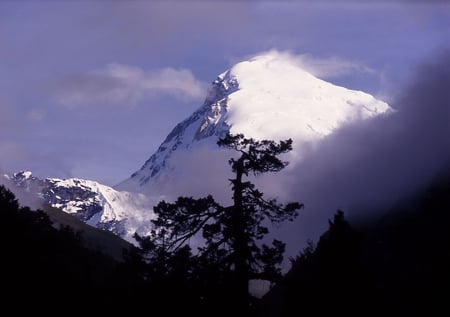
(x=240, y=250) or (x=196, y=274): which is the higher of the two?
(x=240, y=250)

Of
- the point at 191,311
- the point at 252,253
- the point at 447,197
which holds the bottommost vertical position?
the point at 191,311

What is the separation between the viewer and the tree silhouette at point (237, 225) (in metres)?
29.7

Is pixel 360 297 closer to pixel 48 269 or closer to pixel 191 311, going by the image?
pixel 191 311

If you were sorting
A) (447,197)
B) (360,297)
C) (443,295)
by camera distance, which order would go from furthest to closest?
(447,197)
(443,295)
(360,297)

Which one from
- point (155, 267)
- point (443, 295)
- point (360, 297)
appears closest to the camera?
point (360, 297)

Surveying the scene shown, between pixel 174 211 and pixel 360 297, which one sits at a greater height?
pixel 174 211

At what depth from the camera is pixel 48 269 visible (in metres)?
31.7

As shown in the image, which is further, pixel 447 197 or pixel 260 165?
pixel 447 197

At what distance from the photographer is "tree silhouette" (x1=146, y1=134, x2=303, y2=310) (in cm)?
2966

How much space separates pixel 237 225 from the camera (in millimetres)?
29719

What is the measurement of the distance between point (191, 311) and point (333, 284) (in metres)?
5.58

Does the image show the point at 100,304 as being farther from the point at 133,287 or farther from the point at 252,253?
the point at 252,253

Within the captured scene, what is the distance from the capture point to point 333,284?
29.3 m

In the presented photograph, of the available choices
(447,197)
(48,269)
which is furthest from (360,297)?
(447,197)
